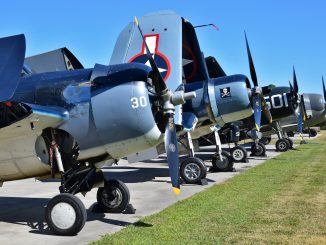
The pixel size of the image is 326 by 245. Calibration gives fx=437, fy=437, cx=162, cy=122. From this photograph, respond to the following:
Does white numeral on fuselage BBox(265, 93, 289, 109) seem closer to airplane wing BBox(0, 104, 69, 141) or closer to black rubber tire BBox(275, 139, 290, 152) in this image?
black rubber tire BBox(275, 139, 290, 152)

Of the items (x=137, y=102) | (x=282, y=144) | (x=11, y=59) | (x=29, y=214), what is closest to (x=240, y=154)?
Answer: (x=282, y=144)

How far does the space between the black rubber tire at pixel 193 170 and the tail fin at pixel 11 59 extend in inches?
327

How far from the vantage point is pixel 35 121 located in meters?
6.68

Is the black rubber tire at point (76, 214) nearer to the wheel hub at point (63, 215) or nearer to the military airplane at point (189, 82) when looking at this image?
the wheel hub at point (63, 215)

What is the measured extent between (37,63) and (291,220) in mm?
6729

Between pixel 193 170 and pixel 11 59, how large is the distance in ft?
27.6

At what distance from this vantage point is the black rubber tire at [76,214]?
677 cm

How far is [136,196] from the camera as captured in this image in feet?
36.6

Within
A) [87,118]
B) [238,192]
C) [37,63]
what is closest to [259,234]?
[87,118]

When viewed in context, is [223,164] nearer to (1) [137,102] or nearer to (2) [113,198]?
(2) [113,198]

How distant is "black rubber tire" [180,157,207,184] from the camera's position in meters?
13.2

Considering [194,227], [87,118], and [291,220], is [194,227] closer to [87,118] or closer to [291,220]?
[291,220]

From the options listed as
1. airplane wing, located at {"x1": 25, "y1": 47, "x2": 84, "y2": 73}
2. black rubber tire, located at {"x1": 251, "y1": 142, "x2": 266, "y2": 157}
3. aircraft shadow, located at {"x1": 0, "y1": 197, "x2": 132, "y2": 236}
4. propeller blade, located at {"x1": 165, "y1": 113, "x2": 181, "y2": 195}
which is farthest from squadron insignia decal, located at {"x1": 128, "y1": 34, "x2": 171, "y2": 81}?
black rubber tire, located at {"x1": 251, "y1": 142, "x2": 266, "y2": 157}

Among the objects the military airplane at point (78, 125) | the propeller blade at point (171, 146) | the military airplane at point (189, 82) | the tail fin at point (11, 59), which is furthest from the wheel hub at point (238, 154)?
the tail fin at point (11, 59)
